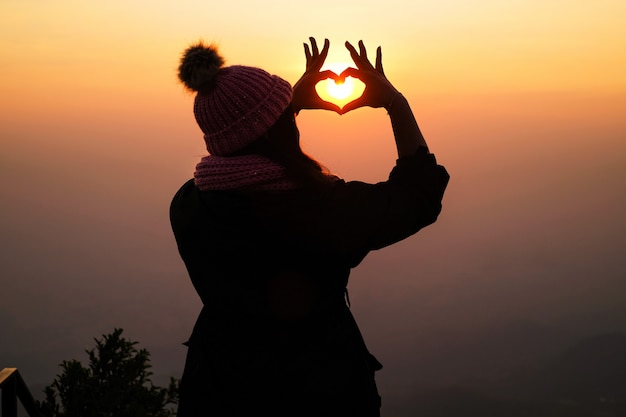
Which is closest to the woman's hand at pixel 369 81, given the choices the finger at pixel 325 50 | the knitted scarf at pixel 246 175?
the finger at pixel 325 50

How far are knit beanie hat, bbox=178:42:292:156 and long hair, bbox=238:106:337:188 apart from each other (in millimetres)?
26

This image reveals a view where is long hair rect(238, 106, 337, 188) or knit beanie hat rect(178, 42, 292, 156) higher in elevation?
knit beanie hat rect(178, 42, 292, 156)

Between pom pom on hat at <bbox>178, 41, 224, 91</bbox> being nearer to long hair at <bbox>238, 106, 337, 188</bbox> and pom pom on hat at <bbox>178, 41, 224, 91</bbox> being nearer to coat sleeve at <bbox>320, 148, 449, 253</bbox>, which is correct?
long hair at <bbox>238, 106, 337, 188</bbox>

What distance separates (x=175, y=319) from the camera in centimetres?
14625

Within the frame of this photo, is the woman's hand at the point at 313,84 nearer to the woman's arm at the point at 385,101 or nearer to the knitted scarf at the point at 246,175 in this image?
the woman's arm at the point at 385,101

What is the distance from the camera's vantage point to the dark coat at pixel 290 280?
5.87 ft

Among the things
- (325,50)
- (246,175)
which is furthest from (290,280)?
(325,50)

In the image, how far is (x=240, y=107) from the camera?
6.06 feet

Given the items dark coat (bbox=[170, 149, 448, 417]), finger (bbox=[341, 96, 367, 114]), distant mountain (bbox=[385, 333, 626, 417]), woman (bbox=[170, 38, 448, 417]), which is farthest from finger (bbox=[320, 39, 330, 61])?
distant mountain (bbox=[385, 333, 626, 417])

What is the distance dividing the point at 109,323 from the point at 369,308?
2242 inches

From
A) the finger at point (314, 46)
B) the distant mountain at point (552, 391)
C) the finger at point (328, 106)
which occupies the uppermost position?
the distant mountain at point (552, 391)

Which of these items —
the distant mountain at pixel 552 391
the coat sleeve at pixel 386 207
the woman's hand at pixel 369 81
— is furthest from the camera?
the distant mountain at pixel 552 391

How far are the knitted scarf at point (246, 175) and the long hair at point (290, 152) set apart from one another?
0.02m

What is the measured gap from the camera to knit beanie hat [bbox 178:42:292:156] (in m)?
1.84
